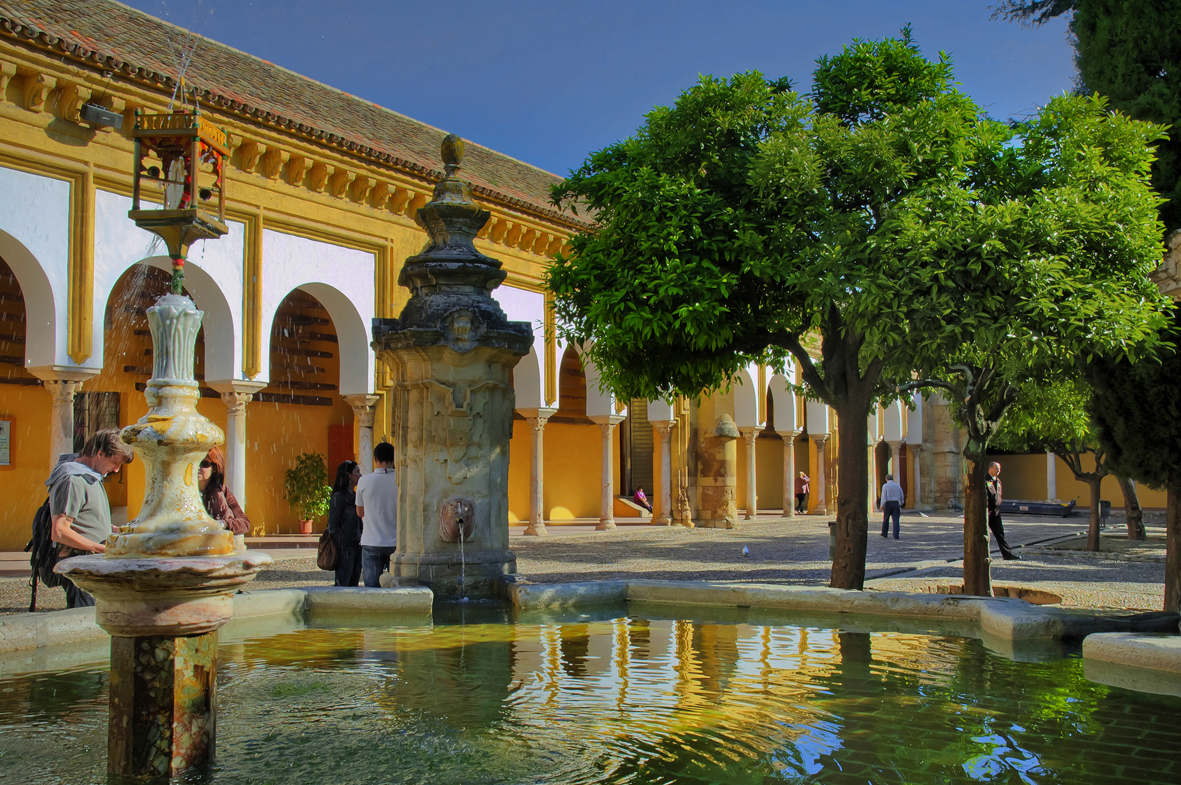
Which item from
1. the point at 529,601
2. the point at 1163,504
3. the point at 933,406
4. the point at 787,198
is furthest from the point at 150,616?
the point at 1163,504

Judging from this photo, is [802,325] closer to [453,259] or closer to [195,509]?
[453,259]

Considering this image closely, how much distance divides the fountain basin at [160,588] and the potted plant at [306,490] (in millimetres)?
16269

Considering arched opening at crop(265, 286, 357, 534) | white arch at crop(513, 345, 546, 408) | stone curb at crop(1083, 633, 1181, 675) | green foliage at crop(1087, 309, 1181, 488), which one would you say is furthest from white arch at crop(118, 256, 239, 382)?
stone curb at crop(1083, 633, 1181, 675)

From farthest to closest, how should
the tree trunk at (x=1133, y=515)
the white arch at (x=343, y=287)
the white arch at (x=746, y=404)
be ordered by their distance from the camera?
1. the white arch at (x=746, y=404)
2. the tree trunk at (x=1133, y=515)
3. the white arch at (x=343, y=287)

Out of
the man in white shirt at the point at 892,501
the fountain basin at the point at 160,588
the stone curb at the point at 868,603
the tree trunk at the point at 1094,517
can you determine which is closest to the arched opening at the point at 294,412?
the man in white shirt at the point at 892,501

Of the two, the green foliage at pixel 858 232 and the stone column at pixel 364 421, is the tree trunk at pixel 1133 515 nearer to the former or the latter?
the green foliage at pixel 858 232

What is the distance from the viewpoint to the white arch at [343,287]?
15.6 metres

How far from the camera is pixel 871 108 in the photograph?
8.45 m

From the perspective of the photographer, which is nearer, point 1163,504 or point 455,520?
point 455,520

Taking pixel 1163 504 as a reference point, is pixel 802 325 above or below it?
above

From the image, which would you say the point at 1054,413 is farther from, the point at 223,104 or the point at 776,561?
the point at 223,104

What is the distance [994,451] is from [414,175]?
3330 cm

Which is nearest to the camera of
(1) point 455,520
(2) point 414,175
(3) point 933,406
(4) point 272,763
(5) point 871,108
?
(4) point 272,763

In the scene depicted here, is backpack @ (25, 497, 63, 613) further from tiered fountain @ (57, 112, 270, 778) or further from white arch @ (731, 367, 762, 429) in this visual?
white arch @ (731, 367, 762, 429)
